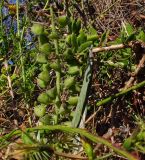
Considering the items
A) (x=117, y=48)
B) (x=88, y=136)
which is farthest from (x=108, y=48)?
(x=88, y=136)

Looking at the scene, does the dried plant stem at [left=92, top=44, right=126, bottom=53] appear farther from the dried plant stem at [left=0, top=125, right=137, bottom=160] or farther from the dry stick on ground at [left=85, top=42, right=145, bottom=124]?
the dried plant stem at [left=0, top=125, right=137, bottom=160]

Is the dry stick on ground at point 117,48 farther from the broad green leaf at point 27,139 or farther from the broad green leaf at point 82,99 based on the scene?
the broad green leaf at point 27,139

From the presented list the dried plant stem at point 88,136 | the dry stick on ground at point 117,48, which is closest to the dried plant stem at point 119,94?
the dry stick on ground at point 117,48

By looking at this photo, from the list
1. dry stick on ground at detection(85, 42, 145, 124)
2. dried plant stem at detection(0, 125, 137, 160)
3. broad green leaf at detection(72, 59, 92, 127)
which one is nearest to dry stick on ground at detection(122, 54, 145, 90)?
dry stick on ground at detection(85, 42, 145, 124)

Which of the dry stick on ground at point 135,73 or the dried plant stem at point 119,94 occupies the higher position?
the dry stick on ground at point 135,73

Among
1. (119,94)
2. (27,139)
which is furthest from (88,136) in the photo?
(119,94)

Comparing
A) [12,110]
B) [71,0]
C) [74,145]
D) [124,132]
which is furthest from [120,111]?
[71,0]

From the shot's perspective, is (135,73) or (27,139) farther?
(135,73)

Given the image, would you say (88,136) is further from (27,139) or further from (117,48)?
(117,48)

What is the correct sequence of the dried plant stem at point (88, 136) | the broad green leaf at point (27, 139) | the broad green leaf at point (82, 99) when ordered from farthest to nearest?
1. the broad green leaf at point (82, 99)
2. the broad green leaf at point (27, 139)
3. the dried plant stem at point (88, 136)

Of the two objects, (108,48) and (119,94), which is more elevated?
(108,48)

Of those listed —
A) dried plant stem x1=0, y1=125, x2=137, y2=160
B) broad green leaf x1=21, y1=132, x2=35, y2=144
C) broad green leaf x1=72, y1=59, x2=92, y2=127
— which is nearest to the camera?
dried plant stem x1=0, y1=125, x2=137, y2=160

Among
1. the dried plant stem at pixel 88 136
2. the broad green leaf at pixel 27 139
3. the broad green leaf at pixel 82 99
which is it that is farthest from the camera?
the broad green leaf at pixel 82 99
